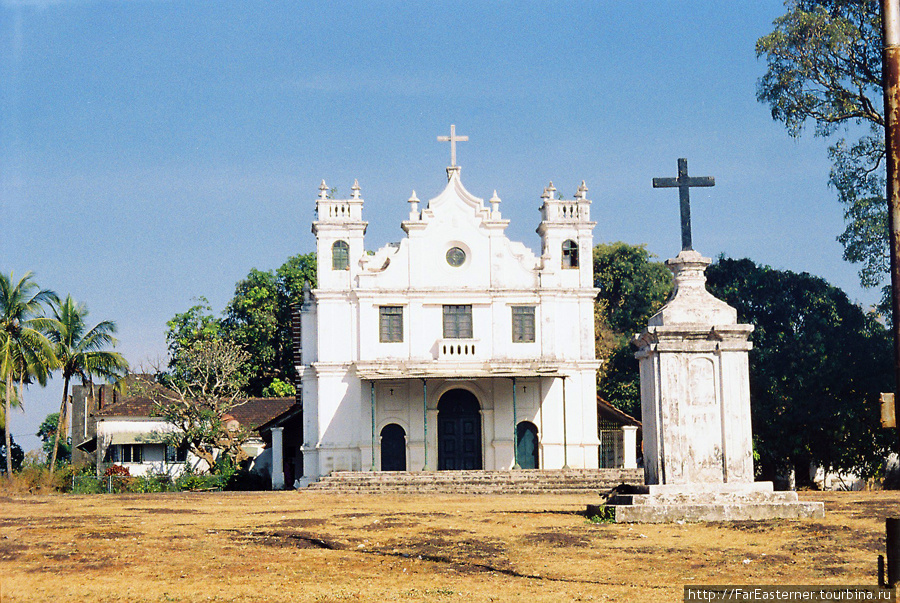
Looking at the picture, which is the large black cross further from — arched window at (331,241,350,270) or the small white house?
the small white house

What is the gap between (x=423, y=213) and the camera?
34.6 m

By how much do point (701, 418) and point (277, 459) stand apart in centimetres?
2318

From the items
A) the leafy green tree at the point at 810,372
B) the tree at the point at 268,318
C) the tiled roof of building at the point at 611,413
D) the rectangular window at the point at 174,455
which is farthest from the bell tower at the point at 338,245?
the tree at the point at 268,318

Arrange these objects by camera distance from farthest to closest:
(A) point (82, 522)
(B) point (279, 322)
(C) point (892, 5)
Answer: (B) point (279, 322) → (A) point (82, 522) → (C) point (892, 5)

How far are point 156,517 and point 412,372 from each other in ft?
52.0

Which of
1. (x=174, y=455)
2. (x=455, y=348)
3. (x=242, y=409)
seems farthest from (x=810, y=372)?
(x=174, y=455)

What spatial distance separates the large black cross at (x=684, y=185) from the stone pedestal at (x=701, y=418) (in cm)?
90

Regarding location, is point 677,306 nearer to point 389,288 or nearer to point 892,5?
point 892,5

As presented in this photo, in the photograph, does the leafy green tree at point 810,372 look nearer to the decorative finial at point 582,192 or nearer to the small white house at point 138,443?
the decorative finial at point 582,192

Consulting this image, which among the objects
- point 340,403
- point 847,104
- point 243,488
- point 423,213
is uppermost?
point 847,104

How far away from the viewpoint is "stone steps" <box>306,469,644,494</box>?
95.8ft

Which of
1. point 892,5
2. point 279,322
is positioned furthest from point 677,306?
point 279,322

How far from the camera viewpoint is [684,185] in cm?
1550

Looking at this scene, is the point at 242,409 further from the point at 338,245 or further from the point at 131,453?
the point at 338,245
